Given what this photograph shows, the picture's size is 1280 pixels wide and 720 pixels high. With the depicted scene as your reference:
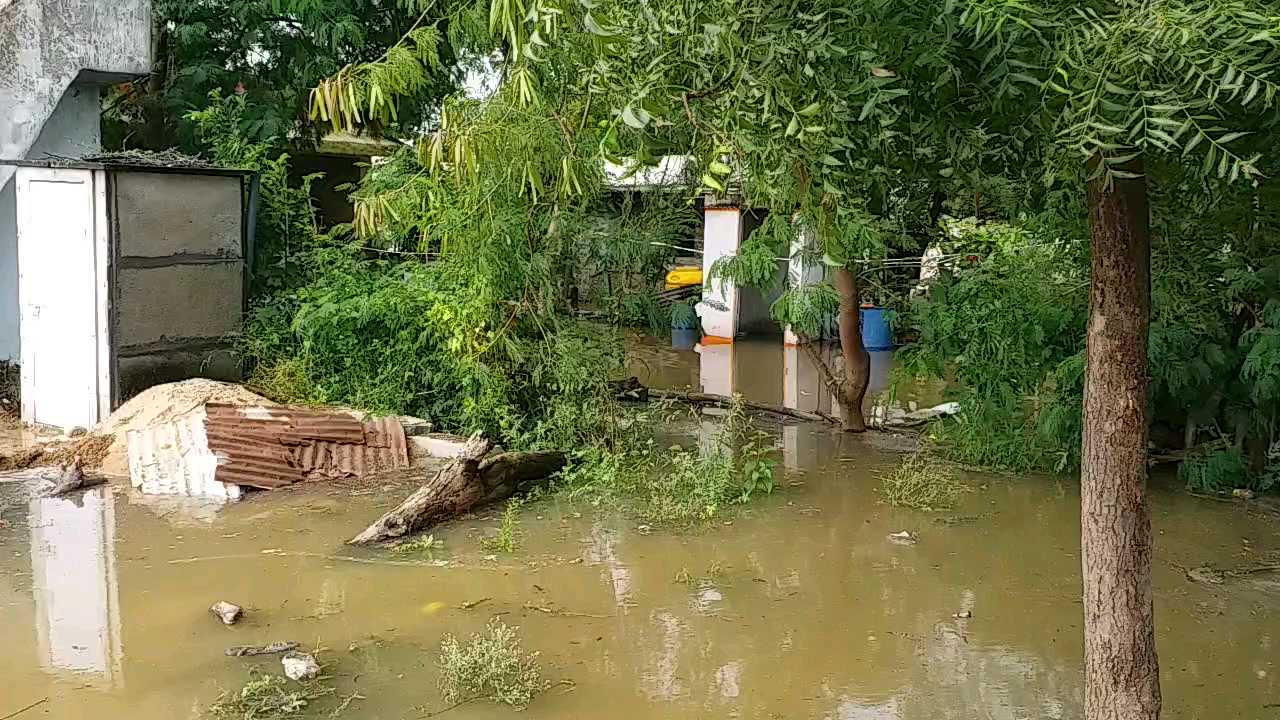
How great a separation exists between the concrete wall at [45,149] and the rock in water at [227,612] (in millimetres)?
6367

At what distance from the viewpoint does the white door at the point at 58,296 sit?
9641 mm

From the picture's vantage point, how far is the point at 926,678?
5.36 meters

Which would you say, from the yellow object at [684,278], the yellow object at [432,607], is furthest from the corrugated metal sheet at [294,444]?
the yellow object at [684,278]

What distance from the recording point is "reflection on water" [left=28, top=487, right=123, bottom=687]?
5434mm

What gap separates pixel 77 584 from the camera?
6.44 m

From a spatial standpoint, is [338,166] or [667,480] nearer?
[667,480]

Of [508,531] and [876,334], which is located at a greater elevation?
[876,334]

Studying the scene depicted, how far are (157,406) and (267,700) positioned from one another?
5.14m

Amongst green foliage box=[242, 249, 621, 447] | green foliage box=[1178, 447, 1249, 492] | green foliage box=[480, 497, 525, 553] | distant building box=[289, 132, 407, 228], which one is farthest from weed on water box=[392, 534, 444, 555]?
distant building box=[289, 132, 407, 228]

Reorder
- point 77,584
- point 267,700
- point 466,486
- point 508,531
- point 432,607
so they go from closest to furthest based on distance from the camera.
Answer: point 267,700 → point 432,607 → point 77,584 → point 508,531 → point 466,486

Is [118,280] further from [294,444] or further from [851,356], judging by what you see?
[851,356]

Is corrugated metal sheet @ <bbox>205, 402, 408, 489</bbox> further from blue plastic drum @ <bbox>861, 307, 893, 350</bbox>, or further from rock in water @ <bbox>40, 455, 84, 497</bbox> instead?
blue plastic drum @ <bbox>861, 307, 893, 350</bbox>

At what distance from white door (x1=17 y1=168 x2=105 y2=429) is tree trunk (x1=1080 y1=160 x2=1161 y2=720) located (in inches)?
324

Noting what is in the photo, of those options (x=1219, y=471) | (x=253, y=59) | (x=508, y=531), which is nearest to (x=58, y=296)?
(x=253, y=59)
